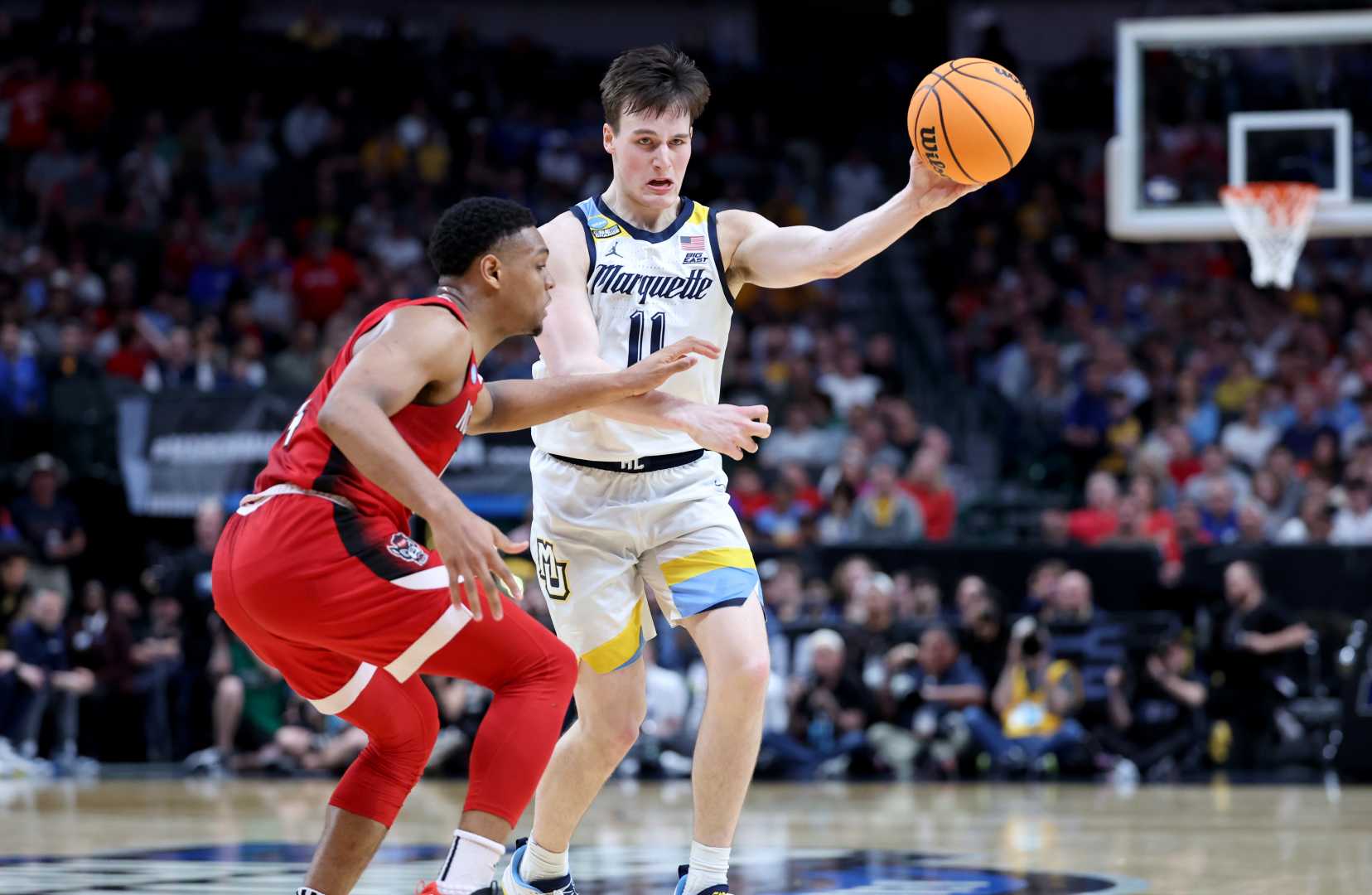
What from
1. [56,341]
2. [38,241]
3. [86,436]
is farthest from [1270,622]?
[38,241]

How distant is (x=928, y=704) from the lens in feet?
44.9

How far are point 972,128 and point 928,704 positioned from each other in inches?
329

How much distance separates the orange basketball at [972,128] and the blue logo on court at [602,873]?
8.73ft

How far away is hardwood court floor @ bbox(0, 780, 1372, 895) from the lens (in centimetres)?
719

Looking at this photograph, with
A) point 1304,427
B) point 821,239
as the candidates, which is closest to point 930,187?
point 821,239

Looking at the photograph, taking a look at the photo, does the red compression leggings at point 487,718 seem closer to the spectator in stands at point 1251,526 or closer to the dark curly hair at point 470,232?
the dark curly hair at point 470,232

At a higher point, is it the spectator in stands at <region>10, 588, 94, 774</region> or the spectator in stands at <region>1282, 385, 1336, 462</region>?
the spectator in stands at <region>1282, 385, 1336, 462</region>

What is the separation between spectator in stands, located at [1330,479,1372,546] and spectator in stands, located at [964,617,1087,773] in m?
2.68

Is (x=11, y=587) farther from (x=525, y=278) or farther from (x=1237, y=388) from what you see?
(x=1237, y=388)

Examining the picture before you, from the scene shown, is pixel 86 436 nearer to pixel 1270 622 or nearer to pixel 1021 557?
pixel 1021 557

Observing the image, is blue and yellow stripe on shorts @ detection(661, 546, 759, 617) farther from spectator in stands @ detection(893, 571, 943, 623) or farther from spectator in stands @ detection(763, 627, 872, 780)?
spectator in stands @ detection(893, 571, 943, 623)

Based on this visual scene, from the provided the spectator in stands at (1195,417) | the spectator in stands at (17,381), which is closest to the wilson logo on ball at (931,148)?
the spectator in stands at (1195,417)

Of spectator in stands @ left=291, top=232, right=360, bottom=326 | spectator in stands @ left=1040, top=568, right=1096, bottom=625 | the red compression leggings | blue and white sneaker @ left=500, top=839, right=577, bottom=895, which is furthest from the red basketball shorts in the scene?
spectator in stands @ left=291, top=232, right=360, bottom=326

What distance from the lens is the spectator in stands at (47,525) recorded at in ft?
50.5
